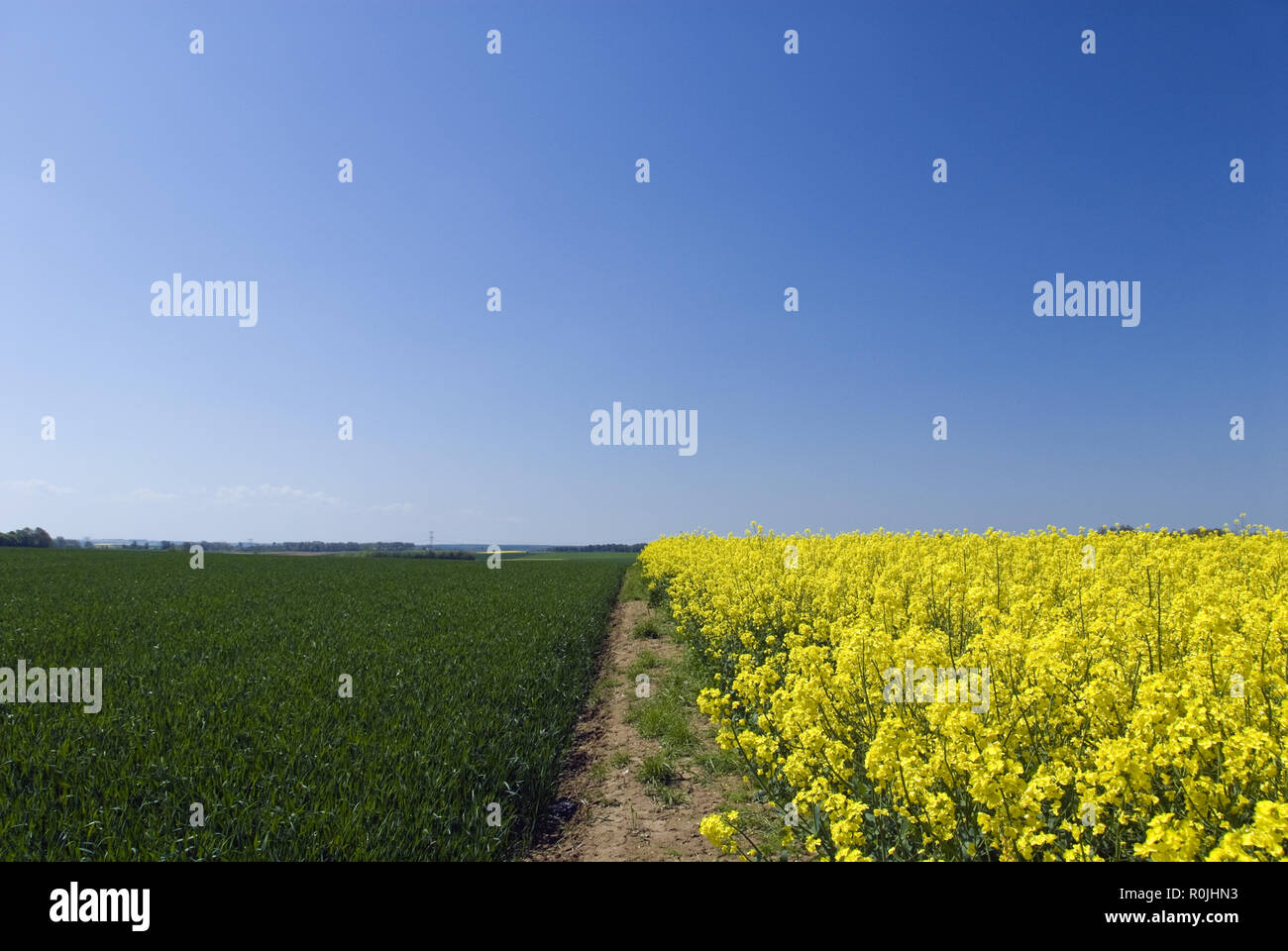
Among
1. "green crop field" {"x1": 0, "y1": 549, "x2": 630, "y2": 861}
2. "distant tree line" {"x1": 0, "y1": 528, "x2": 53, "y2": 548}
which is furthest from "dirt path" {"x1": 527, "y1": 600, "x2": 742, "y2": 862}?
"distant tree line" {"x1": 0, "y1": 528, "x2": 53, "y2": 548}

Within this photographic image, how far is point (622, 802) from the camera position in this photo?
6.10 meters

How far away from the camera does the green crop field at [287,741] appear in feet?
14.0

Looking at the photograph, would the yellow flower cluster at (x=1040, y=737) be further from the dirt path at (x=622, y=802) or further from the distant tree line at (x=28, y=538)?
the distant tree line at (x=28, y=538)

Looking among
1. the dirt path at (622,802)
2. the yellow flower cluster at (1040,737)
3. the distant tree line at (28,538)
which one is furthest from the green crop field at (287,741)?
the distant tree line at (28,538)

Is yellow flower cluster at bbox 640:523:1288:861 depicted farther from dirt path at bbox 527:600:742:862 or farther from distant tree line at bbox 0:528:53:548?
distant tree line at bbox 0:528:53:548

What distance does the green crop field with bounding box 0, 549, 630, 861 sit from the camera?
4262 millimetres

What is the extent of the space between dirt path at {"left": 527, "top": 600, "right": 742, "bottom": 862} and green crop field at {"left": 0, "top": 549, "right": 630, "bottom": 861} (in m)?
0.28

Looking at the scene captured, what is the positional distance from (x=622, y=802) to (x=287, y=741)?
3.25 m

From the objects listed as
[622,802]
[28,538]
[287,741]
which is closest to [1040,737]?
[622,802]

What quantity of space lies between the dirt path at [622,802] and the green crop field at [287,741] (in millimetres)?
280

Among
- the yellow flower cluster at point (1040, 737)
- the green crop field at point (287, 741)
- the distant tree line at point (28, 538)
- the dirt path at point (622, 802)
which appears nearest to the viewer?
the yellow flower cluster at point (1040, 737)

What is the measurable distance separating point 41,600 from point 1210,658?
78.1ft

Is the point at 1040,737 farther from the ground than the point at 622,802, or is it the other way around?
the point at 1040,737

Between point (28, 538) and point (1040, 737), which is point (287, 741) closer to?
point (1040, 737)
